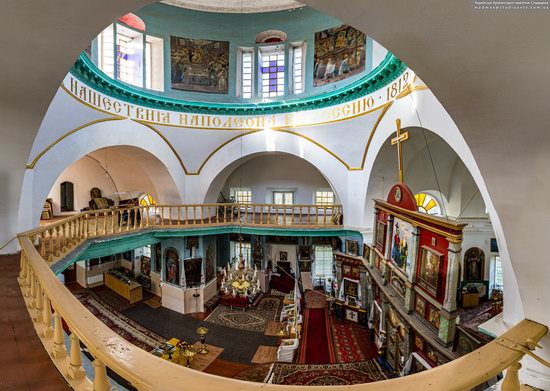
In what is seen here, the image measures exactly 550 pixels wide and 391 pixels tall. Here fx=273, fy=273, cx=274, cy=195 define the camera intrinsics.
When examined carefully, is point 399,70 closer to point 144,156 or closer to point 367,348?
point 367,348

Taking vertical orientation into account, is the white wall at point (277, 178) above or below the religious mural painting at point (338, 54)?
below

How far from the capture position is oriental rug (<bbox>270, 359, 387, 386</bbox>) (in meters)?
6.56

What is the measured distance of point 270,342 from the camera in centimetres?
933

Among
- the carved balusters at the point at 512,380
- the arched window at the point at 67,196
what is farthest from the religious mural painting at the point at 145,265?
the carved balusters at the point at 512,380

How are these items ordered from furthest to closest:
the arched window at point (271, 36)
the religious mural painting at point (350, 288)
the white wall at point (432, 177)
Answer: the arched window at point (271, 36) < the religious mural painting at point (350, 288) < the white wall at point (432, 177)

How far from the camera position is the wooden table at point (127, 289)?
40.9ft

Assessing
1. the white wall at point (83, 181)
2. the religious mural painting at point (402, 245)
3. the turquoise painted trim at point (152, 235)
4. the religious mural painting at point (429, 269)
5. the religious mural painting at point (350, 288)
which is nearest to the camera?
the religious mural painting at point (429, 269)

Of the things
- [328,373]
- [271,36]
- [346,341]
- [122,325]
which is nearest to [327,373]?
[328,373]

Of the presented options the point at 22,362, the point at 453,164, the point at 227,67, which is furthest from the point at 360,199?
the point at 22,362

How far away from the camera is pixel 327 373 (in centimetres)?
689

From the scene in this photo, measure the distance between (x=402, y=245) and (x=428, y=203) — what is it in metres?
4.99

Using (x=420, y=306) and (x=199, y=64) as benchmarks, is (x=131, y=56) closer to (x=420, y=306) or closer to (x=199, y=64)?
(x=199, y=64)

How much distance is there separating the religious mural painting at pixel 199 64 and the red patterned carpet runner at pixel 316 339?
10067 millimetres

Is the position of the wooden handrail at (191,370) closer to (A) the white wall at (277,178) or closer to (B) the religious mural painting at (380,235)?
(B) the religious mural painting at (380,235)
